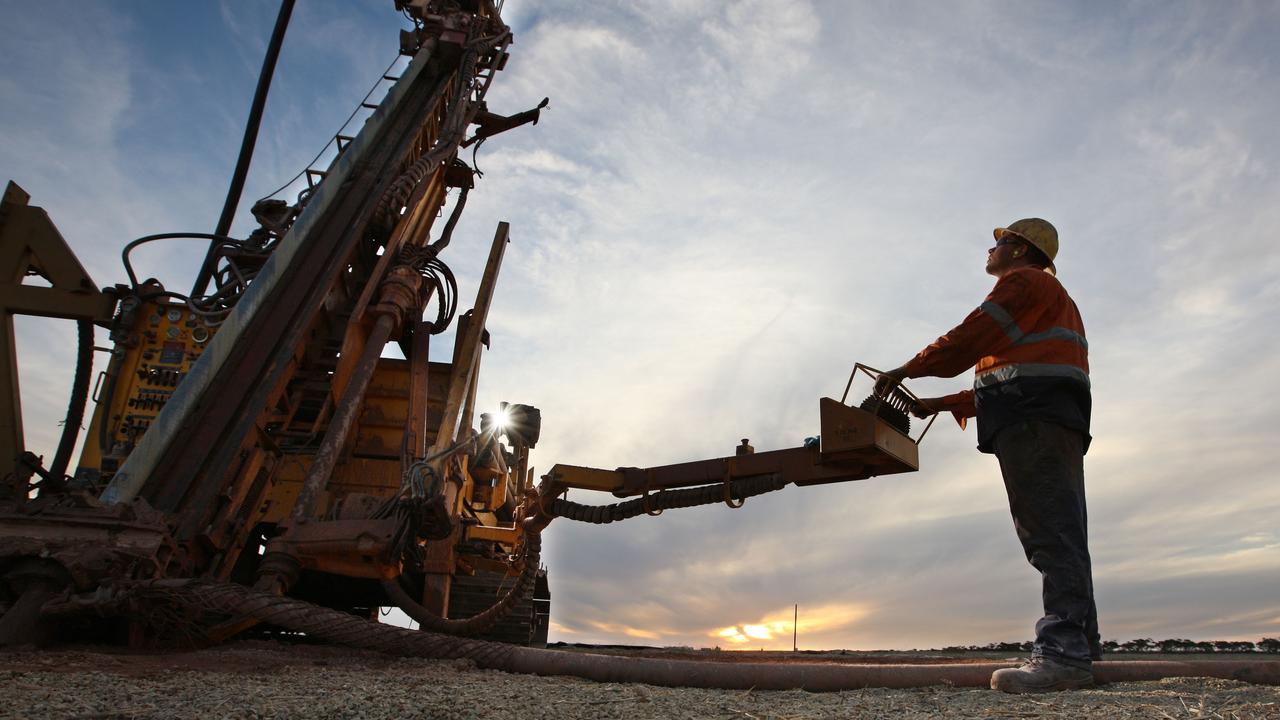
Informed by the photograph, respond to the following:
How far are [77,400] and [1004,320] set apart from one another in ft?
22.3

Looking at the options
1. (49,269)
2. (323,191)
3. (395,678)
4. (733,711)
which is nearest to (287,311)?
(323,191)

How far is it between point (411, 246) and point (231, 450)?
2.98 metres

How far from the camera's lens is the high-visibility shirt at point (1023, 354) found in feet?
12.6

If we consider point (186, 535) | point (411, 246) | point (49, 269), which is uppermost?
point (411, 246)

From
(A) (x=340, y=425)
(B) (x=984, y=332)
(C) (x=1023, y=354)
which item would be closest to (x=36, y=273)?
(A) (x=340, y=425)

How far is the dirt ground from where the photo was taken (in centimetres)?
269

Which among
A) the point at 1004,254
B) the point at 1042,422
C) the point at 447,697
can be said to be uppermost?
the point at 1004,254

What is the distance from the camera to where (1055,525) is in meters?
3.68

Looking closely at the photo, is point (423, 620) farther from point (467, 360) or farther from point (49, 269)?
point (49, 269)

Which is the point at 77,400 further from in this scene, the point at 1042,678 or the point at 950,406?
the point at 1042,678

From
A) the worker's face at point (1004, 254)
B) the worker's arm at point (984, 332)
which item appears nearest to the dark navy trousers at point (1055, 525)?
the worker's arm at point (984, 332)

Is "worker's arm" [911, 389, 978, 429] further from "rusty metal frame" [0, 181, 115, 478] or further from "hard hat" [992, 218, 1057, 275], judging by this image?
"rusty metal frame" [0, 181, 115, 478]

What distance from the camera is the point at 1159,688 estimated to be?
331cm

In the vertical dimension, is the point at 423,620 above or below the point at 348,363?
below
